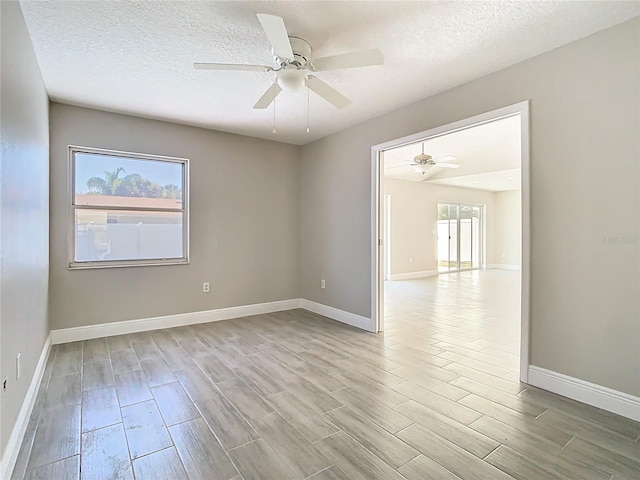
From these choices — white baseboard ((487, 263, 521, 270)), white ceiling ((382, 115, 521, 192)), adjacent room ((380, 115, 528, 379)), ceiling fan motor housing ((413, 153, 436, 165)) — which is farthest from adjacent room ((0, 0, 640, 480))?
white baseboard ((487, 263, 521, 270))

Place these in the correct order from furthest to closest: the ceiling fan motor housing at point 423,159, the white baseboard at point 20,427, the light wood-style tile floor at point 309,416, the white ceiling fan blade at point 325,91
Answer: the ceiling fan motor housing at point 423,159, the white ceiling fan blade at point 325,91, the light wood-style tile floor at point 309,416, the white baseboard at point 20,427

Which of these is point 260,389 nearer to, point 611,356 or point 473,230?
point 611,356

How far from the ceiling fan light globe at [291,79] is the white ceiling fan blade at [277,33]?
0.19 m

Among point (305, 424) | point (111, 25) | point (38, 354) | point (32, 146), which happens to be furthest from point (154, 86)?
point (305, 424)

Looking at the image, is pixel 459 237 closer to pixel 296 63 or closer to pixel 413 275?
pixel 413 275

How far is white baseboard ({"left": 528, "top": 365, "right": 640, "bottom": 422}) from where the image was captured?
205 cm

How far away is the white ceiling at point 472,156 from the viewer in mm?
6104

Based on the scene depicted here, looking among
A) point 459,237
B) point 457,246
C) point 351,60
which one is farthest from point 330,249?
point 459,237

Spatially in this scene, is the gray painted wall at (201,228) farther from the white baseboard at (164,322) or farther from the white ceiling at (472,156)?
the white ceiling at (472,156)

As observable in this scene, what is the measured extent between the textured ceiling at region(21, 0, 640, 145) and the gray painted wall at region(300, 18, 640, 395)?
0.64 ft

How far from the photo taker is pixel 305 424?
2.01 metres

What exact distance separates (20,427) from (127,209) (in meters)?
2.58

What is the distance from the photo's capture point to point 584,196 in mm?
2264

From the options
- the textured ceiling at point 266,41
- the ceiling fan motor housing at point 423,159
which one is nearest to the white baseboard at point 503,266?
the ceiling fan motor housing at point 423,159
